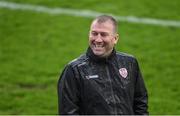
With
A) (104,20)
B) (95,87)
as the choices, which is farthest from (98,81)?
(104,20)

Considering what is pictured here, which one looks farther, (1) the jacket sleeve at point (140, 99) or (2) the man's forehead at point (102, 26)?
(1) the jacket sleeve at point (140, 99)

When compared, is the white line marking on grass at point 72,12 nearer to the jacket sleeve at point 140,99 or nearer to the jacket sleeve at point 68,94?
the jacket sleeve at point 140,99

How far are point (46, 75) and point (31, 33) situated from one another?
1.82 metres

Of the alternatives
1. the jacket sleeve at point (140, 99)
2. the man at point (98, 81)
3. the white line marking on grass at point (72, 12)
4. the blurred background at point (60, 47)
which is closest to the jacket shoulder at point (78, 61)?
the man at point (98, 81)

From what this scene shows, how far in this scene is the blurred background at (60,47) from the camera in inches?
387

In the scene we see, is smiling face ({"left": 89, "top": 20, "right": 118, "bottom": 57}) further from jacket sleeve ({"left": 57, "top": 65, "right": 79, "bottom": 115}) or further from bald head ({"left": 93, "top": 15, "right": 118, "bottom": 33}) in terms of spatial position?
jacket sleeve ({"left": 57, "top": 65, "right": 79, "bottom": 115})

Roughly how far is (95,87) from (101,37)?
1.45ft

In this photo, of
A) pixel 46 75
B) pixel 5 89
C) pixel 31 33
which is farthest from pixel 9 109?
pixel 31 33

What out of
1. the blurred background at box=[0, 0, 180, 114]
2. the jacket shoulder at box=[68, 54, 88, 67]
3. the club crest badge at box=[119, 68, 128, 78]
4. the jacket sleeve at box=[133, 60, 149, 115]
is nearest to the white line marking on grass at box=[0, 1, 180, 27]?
the blurred background at box=[0, 0, 180, 114]

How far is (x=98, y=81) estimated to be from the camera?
494 centimetres

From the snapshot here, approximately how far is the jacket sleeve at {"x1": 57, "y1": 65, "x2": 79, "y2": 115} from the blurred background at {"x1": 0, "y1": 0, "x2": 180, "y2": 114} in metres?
4.45

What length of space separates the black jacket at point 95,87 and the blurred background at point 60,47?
434 centimetres

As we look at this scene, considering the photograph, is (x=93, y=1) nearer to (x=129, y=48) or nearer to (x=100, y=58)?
(x=129, y=48)

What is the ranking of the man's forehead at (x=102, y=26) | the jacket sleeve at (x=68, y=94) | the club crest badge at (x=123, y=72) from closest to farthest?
the jacket sleeve at (x=68, y=94) → the man's forehead at (x=102, y=26) → the club crest badge at (x=123, y=72)
